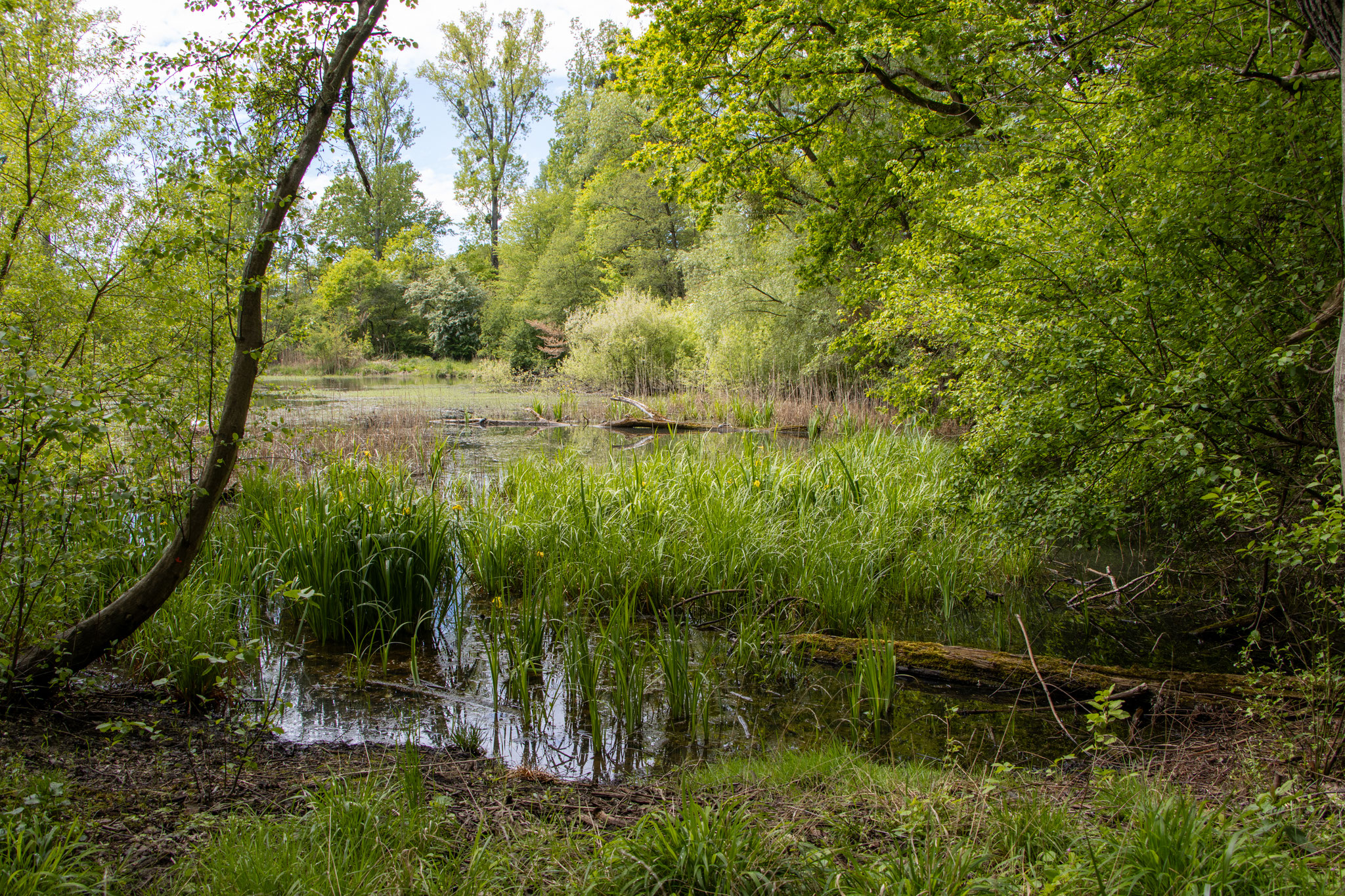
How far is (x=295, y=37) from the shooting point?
2.63 m

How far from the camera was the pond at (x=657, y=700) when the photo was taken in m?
3.20

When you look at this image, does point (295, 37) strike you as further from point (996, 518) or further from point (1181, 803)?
point (996, 518)

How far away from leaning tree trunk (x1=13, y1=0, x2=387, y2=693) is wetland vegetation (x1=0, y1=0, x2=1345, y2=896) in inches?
0.7

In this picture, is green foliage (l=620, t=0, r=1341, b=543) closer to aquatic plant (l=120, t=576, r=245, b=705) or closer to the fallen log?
aquatic plant (l=120, t=576, r=245, b=705)

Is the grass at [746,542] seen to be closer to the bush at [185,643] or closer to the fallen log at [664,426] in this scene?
the bush at [185,643]

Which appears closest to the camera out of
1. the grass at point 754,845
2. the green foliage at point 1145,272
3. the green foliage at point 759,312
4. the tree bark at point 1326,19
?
the grass at point 754,845

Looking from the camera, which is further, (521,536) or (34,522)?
(521,536)

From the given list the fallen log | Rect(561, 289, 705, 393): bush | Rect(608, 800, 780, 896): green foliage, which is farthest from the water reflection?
Rect(561, 289, 705, 393): bush

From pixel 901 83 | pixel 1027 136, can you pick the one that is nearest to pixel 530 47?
pixel 901 83

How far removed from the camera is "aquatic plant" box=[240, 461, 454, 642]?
13.8 ft

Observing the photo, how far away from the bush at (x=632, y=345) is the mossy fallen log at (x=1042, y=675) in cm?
1543

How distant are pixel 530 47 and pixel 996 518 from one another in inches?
1512

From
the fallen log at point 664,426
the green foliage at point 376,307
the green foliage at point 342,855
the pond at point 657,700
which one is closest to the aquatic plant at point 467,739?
the pond at point 657,700

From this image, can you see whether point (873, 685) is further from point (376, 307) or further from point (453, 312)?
point (376, 307)
